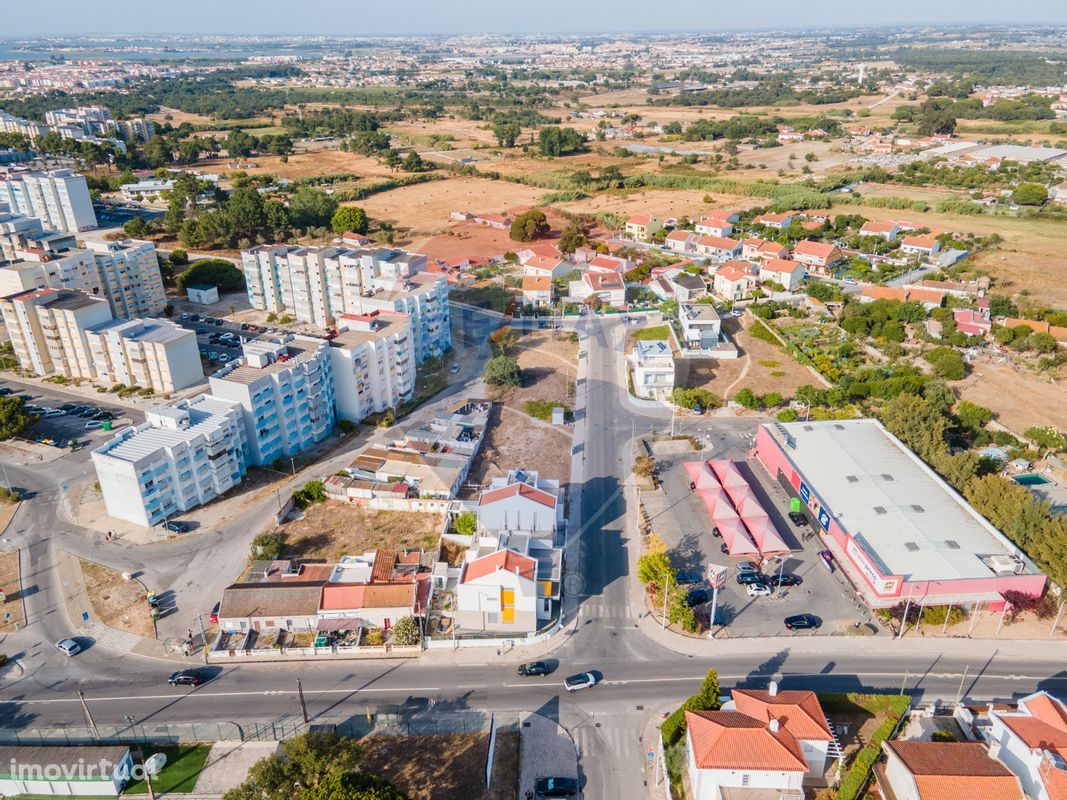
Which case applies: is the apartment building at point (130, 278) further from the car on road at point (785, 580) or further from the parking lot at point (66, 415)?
the car on road at point (785, 580)

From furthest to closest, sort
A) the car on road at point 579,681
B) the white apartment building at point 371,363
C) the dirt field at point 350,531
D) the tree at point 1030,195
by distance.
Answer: the tree at point 1030,195 < the white apartment building at point 371,363 < the dirt field at point 350,531 < the car on road at point 579,681

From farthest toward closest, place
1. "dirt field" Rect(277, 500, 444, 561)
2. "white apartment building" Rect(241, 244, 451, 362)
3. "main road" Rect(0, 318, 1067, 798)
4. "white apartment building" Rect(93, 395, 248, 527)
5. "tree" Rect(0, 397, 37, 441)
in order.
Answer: "white apartment building" Rect(241, 244, 451, 362) → "tree" Rect(0, 397, 37, 441) → "white apartment building" Rect(93, 395, 248, 527) → "dirt field" Rect(277, 500, 444, 561) → "main road" Rect(0, 318, 1067, 798)

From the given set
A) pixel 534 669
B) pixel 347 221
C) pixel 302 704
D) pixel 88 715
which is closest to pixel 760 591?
pixel 534 669

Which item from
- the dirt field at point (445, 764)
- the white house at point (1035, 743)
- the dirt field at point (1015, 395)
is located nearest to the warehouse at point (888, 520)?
the white house at point (1035, 743)

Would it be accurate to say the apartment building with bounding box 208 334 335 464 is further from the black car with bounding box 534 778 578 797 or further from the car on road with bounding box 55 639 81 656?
the black car with bounding box 534 778 578 797

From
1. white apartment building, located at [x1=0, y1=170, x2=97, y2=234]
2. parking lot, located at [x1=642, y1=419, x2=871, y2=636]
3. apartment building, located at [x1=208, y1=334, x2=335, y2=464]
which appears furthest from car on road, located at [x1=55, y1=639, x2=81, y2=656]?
white apartment building, located at [x1=0, y1=170, x2=97, y2=234]

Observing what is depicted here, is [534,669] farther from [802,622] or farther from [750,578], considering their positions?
[802,622]
